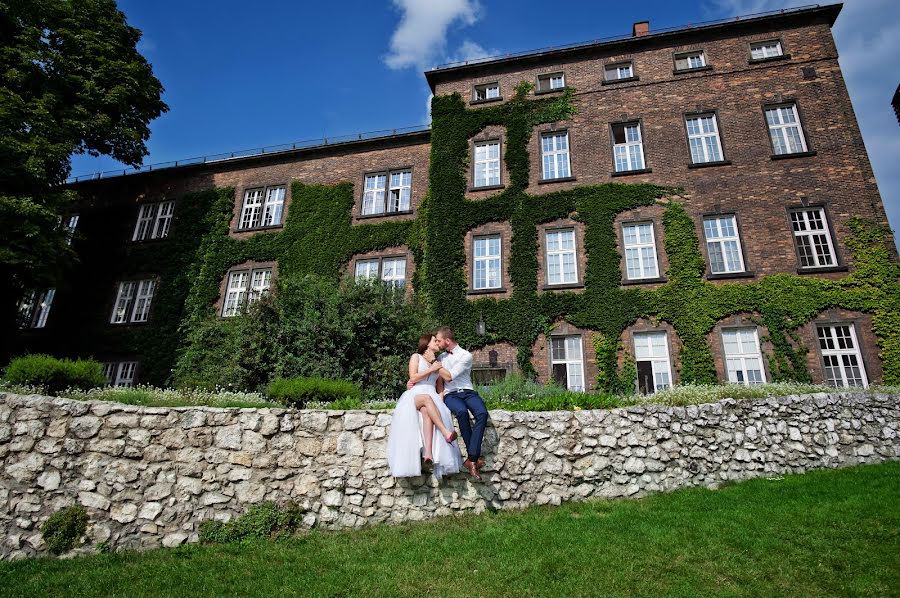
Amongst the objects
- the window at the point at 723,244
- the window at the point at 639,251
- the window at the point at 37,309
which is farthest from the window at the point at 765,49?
the window at the point at 37,309

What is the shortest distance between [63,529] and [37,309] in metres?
23.9

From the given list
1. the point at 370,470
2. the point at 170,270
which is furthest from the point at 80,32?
the point at 370,470

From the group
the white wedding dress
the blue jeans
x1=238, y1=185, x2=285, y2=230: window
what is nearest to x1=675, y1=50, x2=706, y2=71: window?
x1=238, y1=185, x2=285, y2=230: window

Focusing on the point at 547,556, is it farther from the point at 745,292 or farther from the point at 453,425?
the point at 745,292

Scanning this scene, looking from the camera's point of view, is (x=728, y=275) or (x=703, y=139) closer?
(x=728, y=275)

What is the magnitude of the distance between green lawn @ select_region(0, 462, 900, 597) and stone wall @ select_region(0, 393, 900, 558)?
448 millimetres

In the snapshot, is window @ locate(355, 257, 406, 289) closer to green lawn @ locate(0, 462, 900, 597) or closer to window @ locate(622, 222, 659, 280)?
window @ locate(622, 222, 659, 280)

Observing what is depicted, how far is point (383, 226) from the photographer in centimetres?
2147

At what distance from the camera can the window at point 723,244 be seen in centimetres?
1731

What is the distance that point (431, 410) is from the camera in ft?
23.0

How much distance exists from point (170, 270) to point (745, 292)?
25596 mm

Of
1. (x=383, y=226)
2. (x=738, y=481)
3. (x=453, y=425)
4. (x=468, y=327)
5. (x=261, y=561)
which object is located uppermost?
(x=383, y=226)

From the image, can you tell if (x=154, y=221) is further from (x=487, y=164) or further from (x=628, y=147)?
(x=628, y=147)

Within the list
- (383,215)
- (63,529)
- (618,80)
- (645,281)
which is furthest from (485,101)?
(63,529)
